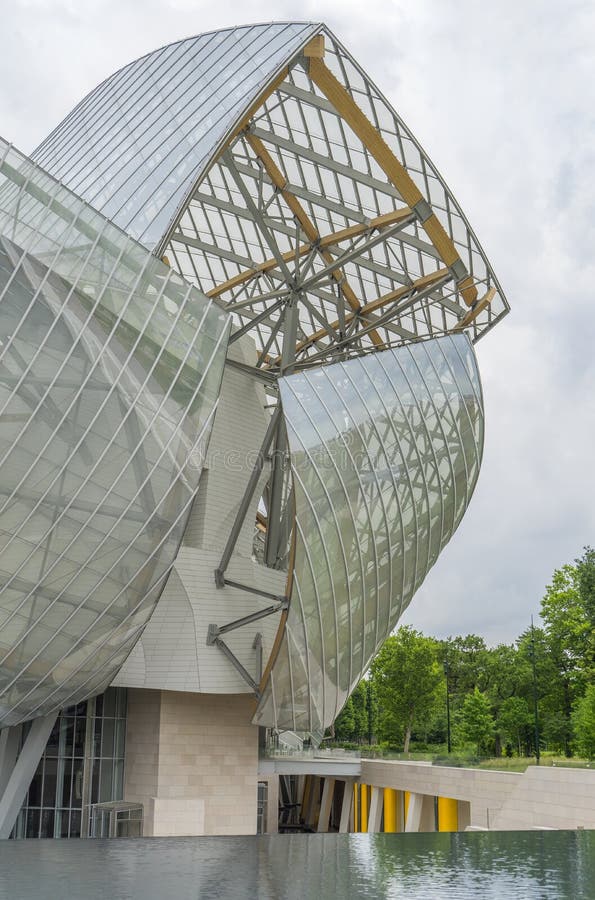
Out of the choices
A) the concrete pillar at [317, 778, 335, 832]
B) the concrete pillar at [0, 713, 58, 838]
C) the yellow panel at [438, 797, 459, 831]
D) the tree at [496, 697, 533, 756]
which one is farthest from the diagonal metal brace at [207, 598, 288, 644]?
the tree at [496, 697, 533, 756]

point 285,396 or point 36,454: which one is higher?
point 285,396

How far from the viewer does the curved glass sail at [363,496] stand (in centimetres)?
2508

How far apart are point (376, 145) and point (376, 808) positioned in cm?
3537

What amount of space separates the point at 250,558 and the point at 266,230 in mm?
12474

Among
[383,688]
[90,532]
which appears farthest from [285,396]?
[383,688]

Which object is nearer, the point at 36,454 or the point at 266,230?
the point at 36,454

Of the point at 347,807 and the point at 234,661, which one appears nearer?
the point at 234,661

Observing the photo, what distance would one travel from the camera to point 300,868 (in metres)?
7.86

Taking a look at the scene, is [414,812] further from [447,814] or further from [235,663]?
[235,663]

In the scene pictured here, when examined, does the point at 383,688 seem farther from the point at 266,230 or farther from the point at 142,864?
the point at 142,864

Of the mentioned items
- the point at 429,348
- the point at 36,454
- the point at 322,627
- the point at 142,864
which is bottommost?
the point at 142,864

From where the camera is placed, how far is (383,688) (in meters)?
67.6

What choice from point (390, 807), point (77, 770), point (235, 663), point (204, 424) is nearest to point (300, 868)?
point (204, 424)

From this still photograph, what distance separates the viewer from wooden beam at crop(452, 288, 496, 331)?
34562 millimetres
